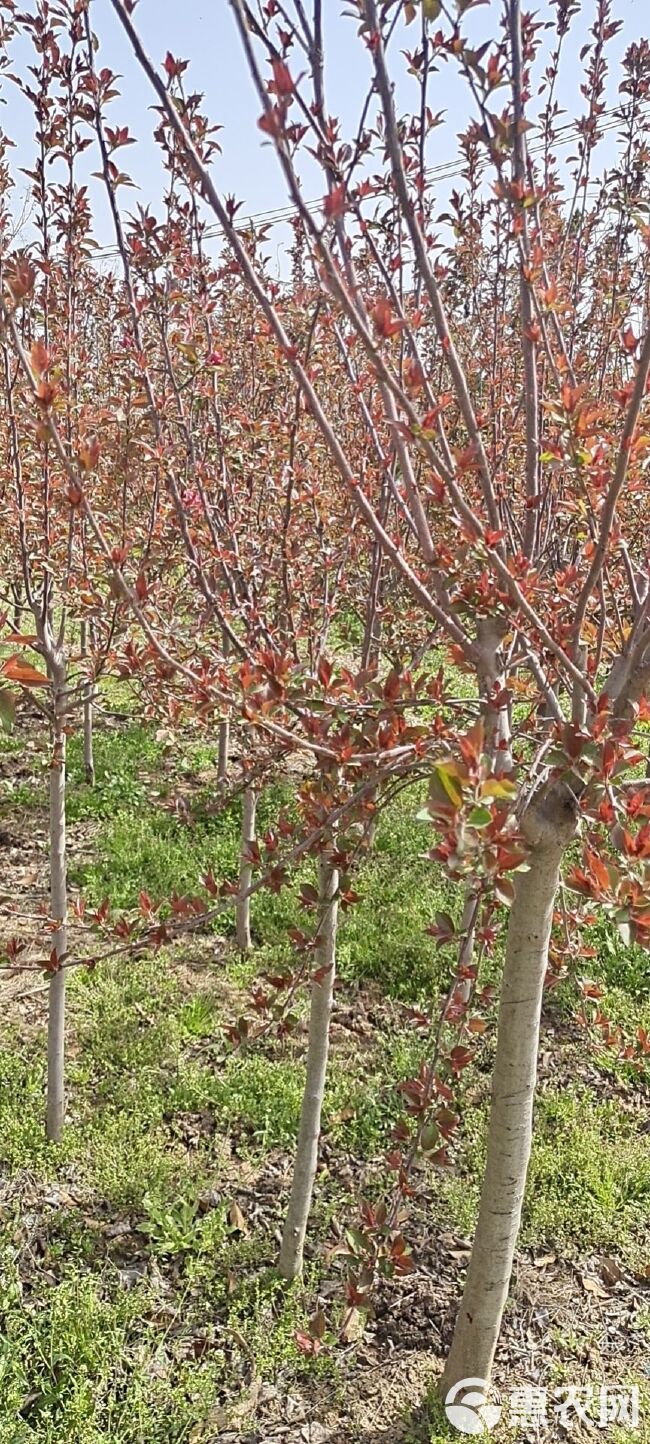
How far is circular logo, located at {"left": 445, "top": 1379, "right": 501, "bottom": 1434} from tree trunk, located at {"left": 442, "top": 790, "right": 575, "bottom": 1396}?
7cm

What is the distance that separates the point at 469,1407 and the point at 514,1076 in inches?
36.5

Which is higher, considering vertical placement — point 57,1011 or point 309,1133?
point 57,1011

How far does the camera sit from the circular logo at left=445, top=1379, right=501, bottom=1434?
2121mm

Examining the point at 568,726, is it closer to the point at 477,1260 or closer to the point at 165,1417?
the point at 477,1260

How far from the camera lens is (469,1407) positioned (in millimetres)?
2127

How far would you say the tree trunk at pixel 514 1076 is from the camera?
68.8 inches

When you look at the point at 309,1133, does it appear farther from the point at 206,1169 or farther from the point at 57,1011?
the point at 57,1011

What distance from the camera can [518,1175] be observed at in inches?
76.6

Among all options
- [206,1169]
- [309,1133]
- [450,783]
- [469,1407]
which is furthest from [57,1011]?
[450,783]

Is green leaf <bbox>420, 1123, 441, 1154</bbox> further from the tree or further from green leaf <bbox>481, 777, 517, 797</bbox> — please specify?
green leaf <bbox>481, 777, 517, 797</bbox>

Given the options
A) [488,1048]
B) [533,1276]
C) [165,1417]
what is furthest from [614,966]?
[165,1417]

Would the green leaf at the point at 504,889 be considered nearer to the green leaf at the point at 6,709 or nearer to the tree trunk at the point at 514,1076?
the tree trunk at the point at 514,1076

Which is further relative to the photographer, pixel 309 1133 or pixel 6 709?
pixel 309 1133

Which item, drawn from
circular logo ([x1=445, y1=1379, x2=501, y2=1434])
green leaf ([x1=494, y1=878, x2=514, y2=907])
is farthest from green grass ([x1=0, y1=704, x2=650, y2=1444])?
green leaf ([x1=494, y1=878, x2=514, y2=907])
